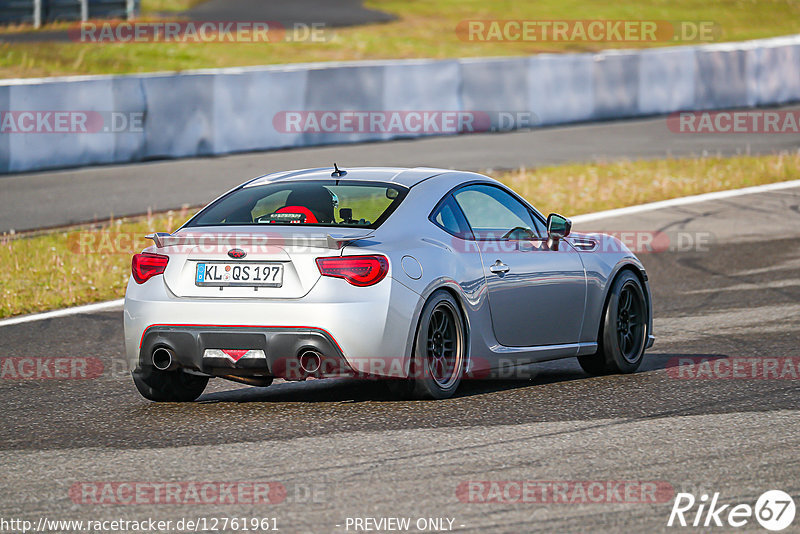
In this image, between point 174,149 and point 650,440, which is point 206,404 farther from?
point 174,149

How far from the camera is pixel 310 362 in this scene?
7074 mm

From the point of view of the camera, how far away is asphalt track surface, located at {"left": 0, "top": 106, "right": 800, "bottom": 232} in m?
16.6

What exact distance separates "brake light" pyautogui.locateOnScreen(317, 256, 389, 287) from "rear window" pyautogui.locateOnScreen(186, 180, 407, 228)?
0.45 meters

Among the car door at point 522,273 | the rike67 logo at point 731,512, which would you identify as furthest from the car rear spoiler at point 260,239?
the rike67 logo at point 731,512

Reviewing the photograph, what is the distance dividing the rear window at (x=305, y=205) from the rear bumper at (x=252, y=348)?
0.73 meters

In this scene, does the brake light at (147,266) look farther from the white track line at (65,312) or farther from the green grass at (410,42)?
the green grass at (410,42)

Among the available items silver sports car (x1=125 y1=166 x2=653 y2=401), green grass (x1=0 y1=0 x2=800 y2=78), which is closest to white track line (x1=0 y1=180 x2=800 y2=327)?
silver sports car (x1=125 y1=166 x2=653 y2=401)

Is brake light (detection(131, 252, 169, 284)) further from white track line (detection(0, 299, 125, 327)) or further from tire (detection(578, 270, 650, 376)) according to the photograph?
white track line (detection(0, 299, 125, 327))

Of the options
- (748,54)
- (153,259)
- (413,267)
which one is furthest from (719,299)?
(748,54)

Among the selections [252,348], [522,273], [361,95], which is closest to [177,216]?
[361,95]

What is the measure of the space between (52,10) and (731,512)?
106ft

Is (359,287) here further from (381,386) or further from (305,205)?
(381,386)

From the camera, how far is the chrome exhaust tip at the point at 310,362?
278 inches

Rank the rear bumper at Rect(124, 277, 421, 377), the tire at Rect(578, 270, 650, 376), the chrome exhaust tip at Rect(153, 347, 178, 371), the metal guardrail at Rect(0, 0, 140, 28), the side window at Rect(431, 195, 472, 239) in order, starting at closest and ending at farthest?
the rear bumper at Rect(124, 277, 421, 377) → the chrome exhaust tip at Rect(153, 347, 178, 371) → the side window at Rect(431, 195, 472, 239) → the tire at Rect(578, 270, 650, 376) → the metal guardrail at Rect(0, 0, 140, 28)
